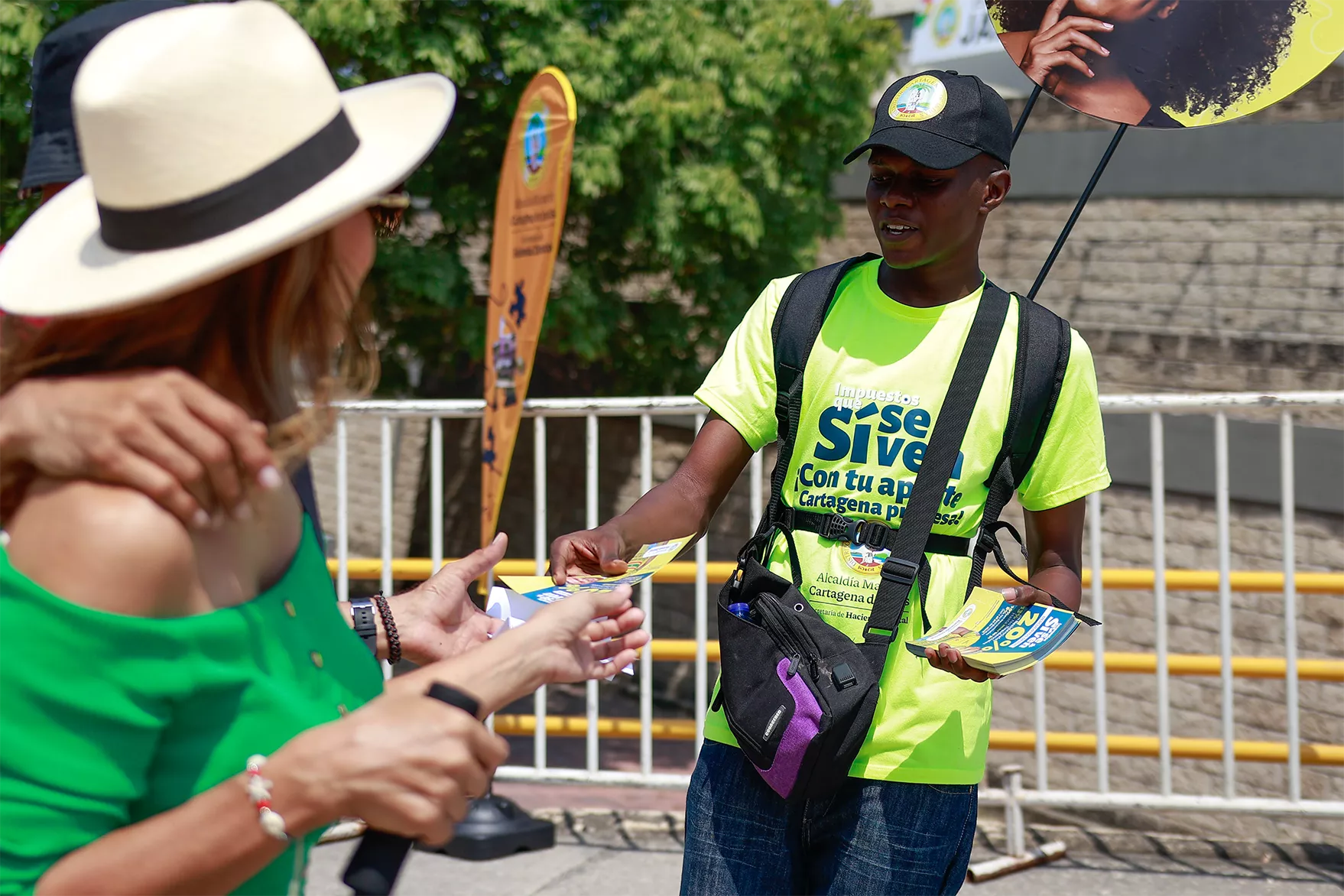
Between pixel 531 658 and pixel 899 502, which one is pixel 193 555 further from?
pixel 899 502

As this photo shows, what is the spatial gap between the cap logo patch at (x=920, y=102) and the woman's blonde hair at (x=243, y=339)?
→ 1.23m

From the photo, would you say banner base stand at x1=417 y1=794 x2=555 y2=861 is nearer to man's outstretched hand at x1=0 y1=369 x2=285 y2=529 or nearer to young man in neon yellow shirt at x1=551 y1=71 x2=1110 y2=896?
young man in neon yellow shirt at x1=551 y1=71 x2=1110 y2=896

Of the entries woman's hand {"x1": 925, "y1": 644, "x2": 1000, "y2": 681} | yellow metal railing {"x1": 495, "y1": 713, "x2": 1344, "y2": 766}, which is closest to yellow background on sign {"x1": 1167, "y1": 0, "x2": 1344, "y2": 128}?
Answer: woman's hand {"x1": 925, "y1": 644, "x2": 1000, "y2": 681}

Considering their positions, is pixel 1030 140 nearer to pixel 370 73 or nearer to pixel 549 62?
pixel 549 62

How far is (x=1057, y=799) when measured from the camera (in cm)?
439

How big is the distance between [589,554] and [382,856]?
1006mm

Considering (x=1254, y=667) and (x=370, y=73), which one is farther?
(x=370, y=73)

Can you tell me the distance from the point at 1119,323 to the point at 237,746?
805cm

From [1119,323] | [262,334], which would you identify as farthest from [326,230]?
[1119,323]

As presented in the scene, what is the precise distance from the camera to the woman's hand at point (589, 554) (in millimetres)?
2111

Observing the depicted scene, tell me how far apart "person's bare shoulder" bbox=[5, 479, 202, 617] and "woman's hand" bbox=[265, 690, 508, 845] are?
18 centimetres

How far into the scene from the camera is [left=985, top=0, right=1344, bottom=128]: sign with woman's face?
251 cm

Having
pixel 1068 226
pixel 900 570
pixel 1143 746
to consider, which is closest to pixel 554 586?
pixel 900 570

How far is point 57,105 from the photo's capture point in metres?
2.02
